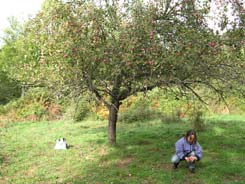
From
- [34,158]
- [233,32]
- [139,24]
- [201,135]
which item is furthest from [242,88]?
[34,158]

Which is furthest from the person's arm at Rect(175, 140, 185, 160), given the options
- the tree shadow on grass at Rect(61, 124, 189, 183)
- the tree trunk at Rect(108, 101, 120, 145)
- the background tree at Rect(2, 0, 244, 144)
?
the tree trunk at Rect(108, 101, 120, 145)

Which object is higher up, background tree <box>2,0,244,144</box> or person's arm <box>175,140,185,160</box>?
background tree <box>2,0,244,144</box>

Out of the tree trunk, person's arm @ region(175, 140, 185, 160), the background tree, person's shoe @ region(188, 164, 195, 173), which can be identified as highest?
the background tree

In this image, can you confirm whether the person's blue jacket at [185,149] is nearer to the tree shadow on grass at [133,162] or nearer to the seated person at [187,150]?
the seated person at [187,150]

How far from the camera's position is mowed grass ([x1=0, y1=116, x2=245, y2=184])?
7.32 metres

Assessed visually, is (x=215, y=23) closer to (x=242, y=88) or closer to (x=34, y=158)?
(x=242, y=88)

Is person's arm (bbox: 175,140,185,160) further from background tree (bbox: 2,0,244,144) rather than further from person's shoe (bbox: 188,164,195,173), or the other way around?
background tree (bbox: 2,0,244,144)

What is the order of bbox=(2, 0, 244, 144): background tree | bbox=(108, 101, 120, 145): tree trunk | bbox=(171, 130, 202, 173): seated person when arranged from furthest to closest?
bbox=(108, 101, 120, 145): tree trunk
bbox=(171, 130, 202, 173): seated person
bbox=(2, 0, 244, 144): background tree

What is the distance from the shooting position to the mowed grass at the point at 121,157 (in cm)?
732

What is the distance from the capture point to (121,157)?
29.5 feet

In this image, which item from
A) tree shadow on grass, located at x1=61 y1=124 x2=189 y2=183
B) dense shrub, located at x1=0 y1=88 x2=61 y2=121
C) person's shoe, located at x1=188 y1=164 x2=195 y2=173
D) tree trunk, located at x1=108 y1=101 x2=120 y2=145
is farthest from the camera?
dense shrub, located at x1=0 y1=88 x2=61 y2=121

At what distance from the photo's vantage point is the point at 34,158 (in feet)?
30.9

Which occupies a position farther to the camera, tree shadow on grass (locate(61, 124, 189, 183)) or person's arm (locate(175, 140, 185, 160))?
person's arm (locate(175, 140, 185, 160))

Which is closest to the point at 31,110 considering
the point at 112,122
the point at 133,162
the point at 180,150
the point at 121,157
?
the point at 112,122
